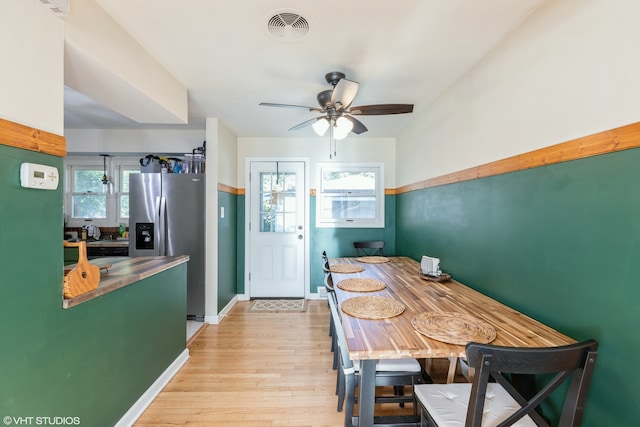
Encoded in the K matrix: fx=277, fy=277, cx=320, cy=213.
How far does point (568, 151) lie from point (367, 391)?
4.83ft

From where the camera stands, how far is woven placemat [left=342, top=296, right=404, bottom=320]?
4.89ft

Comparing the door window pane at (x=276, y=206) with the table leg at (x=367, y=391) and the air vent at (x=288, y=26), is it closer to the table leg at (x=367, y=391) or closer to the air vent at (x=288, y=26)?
the air vent at (x=288, y=26)

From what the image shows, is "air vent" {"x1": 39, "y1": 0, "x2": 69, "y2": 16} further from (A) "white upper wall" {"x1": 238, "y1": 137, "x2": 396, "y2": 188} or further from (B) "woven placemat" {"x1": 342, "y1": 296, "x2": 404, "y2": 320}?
(A) "white upper wall" {"x1": 238, "y1": 137, "x2": 396, "y2": 188}

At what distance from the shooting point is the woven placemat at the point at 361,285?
1968mm

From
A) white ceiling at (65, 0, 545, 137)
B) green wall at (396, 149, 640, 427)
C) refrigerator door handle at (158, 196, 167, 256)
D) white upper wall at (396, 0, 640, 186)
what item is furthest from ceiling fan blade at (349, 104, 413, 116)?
refrigerator door handle at (158, 196, 167, 256)

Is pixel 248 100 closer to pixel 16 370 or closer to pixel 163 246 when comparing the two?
pixel 163 246

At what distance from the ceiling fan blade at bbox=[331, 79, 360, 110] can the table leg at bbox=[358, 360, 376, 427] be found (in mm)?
1643

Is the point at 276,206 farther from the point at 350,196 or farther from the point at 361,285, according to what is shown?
the point at 361,285

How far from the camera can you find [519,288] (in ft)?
5.42

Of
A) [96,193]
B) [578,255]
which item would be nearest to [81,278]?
[578,255]

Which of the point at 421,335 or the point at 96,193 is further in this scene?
the point at 96,193

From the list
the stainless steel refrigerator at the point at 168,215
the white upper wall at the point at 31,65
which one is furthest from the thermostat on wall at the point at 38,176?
the stainless steel refrigerator at the point at 168,215

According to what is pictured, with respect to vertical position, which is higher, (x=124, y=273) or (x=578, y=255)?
(x=578, y=255)

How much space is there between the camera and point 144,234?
10.9ft
